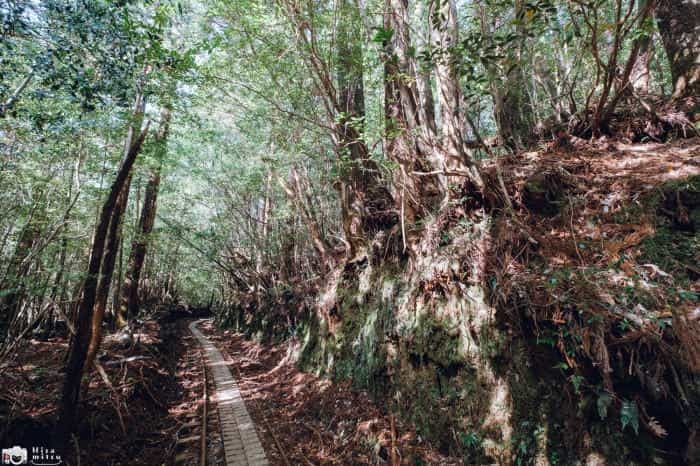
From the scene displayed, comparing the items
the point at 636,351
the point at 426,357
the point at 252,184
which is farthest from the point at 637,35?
the point at 252,184

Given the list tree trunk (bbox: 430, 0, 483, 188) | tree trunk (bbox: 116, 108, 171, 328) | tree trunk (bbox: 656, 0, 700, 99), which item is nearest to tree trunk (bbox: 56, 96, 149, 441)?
tree trunk (bbox: 430, 0, 483, 188)

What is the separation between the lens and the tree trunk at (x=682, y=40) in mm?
5082

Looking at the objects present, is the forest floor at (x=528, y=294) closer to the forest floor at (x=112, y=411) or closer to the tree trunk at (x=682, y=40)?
the forest floor at (x=112, y=411)

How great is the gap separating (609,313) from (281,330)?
13.0 meters

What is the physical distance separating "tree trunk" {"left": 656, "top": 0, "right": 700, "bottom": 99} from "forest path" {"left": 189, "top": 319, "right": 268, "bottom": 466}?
953 cm

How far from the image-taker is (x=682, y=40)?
525cm

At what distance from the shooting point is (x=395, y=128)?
5238mm

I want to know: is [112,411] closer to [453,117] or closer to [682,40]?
[453,117]

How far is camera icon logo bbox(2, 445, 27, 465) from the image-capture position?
4788 mm

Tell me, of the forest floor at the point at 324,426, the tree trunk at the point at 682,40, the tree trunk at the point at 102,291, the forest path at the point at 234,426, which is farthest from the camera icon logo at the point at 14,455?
the tree trunk at the point at 682,40

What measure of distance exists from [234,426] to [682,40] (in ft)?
36.7

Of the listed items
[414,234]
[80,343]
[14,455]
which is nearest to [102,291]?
[80,343]

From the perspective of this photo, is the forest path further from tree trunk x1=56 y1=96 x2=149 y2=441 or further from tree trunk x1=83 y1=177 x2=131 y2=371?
tree trunk x1=83 y1=177 x2=131 y2=371

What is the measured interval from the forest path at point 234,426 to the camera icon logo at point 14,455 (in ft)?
9.76
